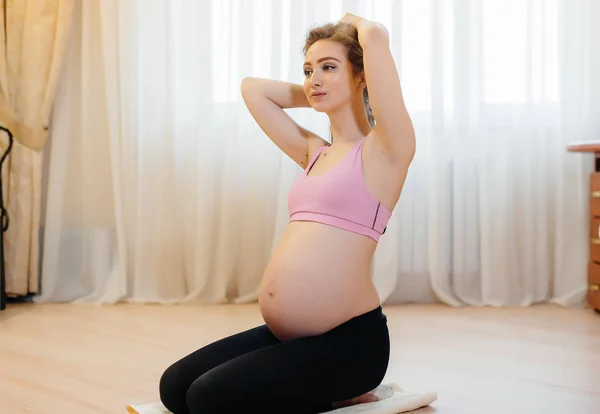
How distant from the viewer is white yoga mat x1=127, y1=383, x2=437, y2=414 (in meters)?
1.55

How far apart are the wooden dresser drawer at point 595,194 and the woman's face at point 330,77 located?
1.63 metres

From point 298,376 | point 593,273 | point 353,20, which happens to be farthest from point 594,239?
point 298,376

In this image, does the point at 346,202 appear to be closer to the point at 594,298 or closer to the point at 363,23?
the point at 363,23

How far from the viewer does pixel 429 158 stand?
3.06 metres

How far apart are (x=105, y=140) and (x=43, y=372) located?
142 centimetres

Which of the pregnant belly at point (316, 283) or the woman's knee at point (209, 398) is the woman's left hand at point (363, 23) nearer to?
the pregnant belly at point (316, 283)

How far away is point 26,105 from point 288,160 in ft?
3.71

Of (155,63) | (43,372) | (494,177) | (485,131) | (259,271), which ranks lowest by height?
(43,372)

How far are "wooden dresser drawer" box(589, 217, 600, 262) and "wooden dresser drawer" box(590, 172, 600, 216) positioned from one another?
0.11 ft

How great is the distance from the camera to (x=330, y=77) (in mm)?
1556

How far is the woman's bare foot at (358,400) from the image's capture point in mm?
1565

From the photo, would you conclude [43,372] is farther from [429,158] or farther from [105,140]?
[429,158]

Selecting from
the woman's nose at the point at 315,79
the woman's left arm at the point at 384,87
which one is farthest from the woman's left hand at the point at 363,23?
the woman's nose at the point at 315,79

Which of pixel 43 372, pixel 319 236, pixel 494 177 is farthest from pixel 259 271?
pixel 319 236
